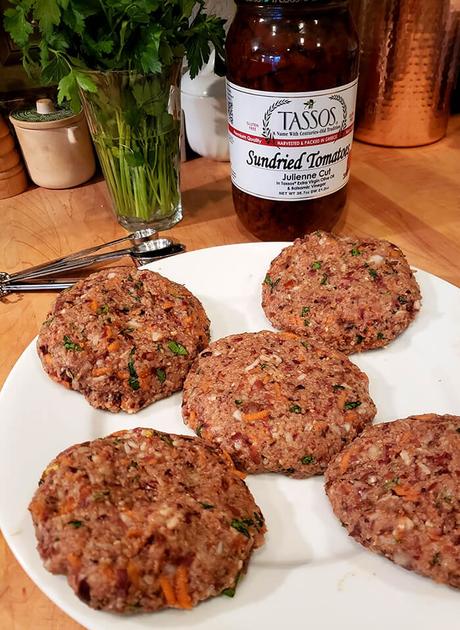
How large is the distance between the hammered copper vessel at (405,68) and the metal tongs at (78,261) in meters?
1.00

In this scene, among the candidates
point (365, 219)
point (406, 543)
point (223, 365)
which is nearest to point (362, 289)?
point (223, 365)

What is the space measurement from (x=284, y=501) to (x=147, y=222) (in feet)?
3.44

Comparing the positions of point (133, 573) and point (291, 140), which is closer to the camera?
point (133, 573)

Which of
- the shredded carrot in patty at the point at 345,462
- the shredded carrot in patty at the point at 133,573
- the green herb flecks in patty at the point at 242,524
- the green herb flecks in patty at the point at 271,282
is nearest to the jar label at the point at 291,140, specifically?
the green herb flecks in patty at the point at 271,282

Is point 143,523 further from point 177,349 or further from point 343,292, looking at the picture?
point 343,292

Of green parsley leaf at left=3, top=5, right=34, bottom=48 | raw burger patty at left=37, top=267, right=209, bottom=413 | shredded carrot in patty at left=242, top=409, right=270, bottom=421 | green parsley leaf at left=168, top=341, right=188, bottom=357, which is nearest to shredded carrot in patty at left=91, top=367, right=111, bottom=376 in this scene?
raw burger patty at left=37, top=267, right=209, bottom=413

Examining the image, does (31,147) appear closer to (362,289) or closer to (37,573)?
(362,289)

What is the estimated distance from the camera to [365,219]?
1780 mm

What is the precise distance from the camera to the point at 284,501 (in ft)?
3.02

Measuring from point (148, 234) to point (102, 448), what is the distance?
905 mm

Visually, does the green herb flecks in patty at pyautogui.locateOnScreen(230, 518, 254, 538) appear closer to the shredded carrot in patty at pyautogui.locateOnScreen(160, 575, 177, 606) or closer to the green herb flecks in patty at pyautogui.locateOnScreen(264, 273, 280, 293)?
the shredded carrot in patty at pyautogui.locateOnScreen(160, 575, 177, 606)

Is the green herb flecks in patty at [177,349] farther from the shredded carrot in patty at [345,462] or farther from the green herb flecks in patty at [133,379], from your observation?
the shredded carrot in patty at [345,462]

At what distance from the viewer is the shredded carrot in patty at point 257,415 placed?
3.13 feet

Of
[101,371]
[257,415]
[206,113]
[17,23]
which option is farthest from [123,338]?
[206,113]
